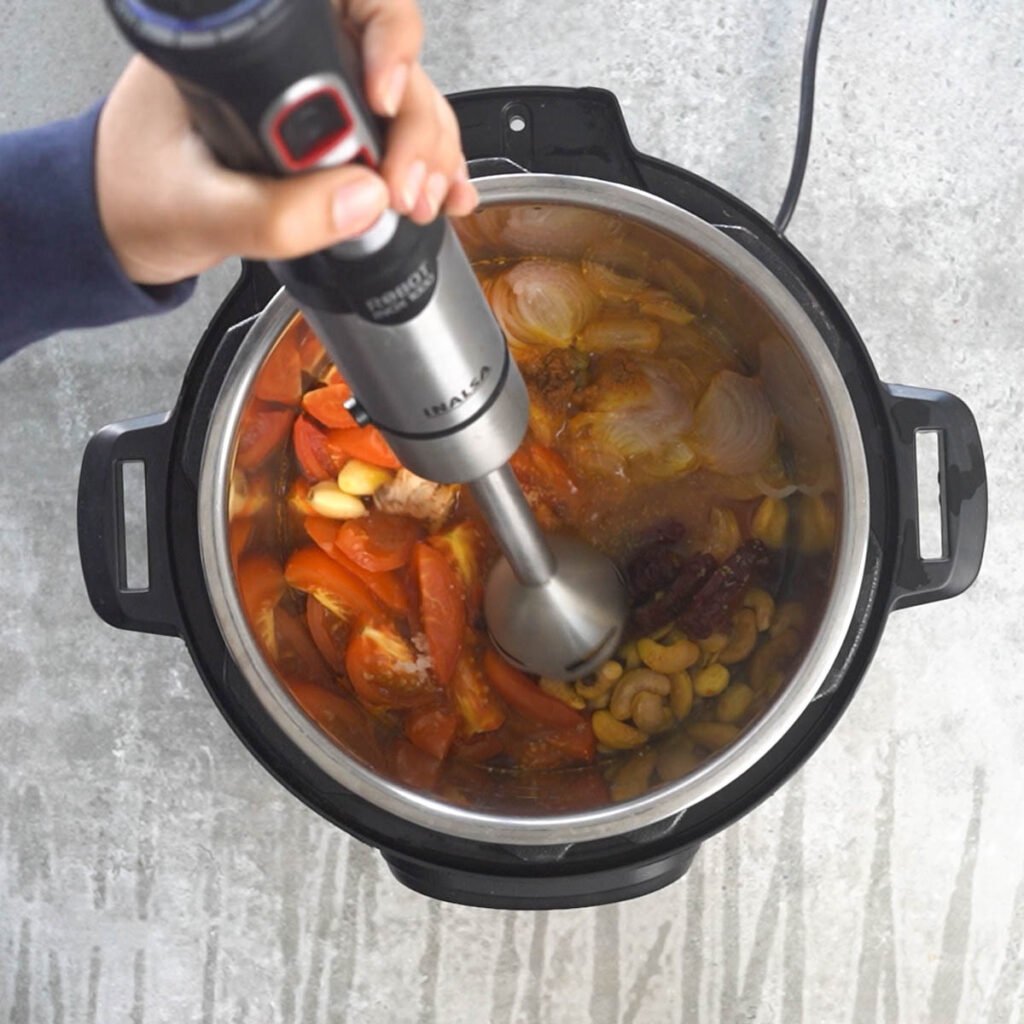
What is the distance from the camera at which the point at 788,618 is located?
0.71 metres

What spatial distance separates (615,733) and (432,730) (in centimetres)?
13

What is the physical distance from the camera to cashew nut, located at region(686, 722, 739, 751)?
69 cm

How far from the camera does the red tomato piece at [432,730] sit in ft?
2.45

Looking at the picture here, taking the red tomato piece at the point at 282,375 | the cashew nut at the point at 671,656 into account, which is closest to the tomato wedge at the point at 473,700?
the cashew nut at the point at 671,656

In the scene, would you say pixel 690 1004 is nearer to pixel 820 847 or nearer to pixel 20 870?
pixel 820 847

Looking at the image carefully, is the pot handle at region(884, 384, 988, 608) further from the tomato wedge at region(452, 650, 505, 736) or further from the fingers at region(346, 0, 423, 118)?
the fingers at region(346, 0, 423, 118)

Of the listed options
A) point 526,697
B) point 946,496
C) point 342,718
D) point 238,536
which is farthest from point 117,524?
point 946,496

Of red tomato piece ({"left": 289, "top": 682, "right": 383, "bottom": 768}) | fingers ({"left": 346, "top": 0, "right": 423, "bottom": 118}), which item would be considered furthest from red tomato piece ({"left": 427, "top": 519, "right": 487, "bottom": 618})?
fingers ({"left": 346, "top": 0, "right": 423, "bottom": 118})

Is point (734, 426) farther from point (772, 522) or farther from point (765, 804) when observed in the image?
point (765, 804)

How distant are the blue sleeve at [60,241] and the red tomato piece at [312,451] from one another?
28 centimetres

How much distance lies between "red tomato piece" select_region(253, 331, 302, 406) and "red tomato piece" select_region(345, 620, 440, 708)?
167mm

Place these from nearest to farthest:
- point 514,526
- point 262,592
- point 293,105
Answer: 1. point 293,105
2. point 514,526
3. point 262,592

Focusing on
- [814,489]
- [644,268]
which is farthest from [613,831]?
[644,268]

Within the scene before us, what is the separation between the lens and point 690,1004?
0.93 meters
